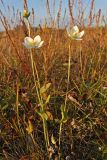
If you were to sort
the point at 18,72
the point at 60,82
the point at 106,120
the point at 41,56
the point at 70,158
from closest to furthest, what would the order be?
the point at 70,158 < the point at 106,120 < the point at 60,82 < the point at 18,72 < the point at 41,56

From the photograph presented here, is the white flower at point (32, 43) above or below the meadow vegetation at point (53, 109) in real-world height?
above

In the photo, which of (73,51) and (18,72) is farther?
(73,51)

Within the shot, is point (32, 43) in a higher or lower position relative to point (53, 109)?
higher

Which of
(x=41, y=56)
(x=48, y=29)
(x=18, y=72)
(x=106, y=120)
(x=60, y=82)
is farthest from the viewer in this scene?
(x=48, y=29)

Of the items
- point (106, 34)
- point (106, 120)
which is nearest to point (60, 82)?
point (106, 120)

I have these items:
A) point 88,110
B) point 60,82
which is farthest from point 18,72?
point 88,110

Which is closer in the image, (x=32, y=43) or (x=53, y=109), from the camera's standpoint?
(x=32, y=43)

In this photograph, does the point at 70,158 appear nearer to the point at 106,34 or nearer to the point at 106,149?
the point at 106,149

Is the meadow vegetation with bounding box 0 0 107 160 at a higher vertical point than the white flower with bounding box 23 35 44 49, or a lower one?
lower

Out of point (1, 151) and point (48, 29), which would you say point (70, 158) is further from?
point (48, 29)

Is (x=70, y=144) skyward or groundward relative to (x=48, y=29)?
groundward
